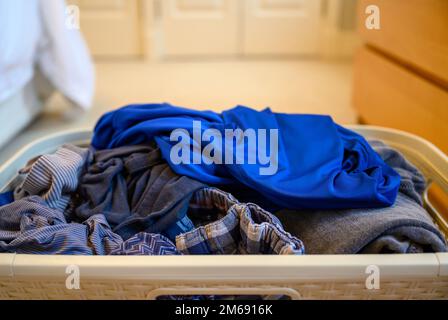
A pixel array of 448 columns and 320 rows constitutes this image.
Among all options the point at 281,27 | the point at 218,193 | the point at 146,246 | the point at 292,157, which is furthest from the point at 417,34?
the point at 281,27

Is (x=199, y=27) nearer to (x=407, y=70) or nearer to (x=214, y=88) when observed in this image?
(x=214, y=88)

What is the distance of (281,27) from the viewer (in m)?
2.41

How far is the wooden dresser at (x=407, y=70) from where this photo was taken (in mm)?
939

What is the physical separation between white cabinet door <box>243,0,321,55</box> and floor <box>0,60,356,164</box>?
0.37 feet

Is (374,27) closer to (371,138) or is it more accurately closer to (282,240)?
(371,138)

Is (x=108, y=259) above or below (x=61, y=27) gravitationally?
below

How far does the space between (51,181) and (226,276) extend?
0.94 feet

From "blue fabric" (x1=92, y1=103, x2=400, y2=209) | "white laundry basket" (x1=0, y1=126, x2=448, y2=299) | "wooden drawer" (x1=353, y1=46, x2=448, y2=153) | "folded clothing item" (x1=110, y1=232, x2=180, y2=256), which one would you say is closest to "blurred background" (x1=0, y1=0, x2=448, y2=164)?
"wooden drawer" (x1=353, y1=46, x2=448, y2=153)

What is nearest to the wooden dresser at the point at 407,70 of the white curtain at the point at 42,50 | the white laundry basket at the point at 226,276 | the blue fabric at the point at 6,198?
the white laundry basket at the point at 226,276

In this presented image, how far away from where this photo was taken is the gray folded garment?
0.53 metres

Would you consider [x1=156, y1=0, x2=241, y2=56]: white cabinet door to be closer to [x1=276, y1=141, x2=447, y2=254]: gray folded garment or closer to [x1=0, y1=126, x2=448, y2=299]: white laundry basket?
[x1=276, y1=141, x2=447, y2=254]: gray folded garment
